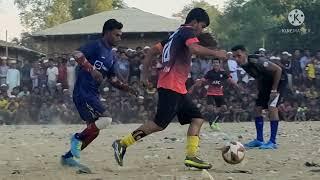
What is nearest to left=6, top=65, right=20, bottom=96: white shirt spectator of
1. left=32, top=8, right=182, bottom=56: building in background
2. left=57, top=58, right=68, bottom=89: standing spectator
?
left=57, top=58, right=68, bottom=89: standing spectator

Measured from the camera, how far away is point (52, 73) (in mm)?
22719

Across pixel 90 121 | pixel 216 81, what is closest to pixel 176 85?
pixel 90 121

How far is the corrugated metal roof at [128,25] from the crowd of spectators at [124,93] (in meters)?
10.6

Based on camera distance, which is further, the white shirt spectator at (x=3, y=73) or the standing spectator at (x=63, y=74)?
the white shirt spectator at (x=3, y=73)

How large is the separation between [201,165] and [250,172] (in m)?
0.60

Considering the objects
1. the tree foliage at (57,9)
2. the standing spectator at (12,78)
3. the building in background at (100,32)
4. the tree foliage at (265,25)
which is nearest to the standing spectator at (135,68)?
the standing spectator at (12,78)

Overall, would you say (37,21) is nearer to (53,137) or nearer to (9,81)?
(9,81)

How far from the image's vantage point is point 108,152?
1062cm

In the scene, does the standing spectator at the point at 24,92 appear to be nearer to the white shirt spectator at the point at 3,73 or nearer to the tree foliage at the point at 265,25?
the white shirt spectator at the point at 3,73

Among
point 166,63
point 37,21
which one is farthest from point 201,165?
point 37,21

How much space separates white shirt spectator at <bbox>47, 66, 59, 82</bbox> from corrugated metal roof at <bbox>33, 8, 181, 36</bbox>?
10.8 metres

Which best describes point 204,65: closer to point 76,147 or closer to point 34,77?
point 34,77

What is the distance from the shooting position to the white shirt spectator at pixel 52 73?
2269cm

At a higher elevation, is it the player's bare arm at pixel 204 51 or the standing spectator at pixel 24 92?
the player's bare arm at pixel 204 51
